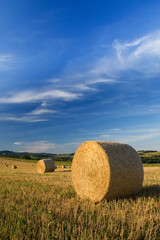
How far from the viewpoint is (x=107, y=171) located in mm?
6883

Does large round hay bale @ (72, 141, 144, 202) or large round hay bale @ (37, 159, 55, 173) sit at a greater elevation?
large round hay bale @ (72, 141, 144, 202)

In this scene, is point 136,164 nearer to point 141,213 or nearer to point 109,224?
point 141,213

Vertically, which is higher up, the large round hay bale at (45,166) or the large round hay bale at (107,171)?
the large round hay bale at (107,171)

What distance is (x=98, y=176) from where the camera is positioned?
7203mm

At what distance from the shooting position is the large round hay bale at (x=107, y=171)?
6.91m

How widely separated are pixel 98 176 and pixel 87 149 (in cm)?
119

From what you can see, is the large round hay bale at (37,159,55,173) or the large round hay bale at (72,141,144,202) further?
the large round hay bale at (37,159,55,173)

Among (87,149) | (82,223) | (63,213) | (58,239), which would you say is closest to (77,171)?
(87,149)

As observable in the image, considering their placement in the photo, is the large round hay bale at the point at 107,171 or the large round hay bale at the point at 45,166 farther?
the large round hay bale at the point at 45,166

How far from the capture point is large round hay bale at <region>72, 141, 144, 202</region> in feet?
22.7

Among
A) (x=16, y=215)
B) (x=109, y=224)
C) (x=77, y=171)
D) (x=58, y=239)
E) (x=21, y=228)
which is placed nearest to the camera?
(x=58, y=239)

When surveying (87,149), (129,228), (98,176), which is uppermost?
(87,149)

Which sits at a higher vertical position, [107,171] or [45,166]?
[107,171]

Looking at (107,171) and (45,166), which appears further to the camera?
(45,166)
